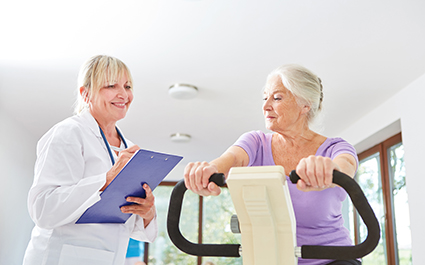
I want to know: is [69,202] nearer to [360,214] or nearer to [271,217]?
[271,217]

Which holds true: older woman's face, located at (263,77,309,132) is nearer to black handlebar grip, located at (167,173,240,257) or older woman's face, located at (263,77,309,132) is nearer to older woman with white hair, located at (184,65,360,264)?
older woman with white hair, located at (184,65,360,264)

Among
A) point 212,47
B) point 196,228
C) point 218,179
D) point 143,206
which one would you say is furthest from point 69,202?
point 196,228

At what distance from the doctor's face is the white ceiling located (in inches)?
42.2

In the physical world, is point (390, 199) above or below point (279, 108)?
above

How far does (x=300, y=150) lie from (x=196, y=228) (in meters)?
6.37

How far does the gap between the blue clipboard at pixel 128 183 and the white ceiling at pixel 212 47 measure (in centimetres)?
153

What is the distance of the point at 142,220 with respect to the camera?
5.77 feet

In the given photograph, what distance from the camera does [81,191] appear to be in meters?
1.42

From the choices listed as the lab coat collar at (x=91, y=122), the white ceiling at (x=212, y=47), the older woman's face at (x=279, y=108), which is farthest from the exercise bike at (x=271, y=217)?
the white ceiling at (x=212, y=47)

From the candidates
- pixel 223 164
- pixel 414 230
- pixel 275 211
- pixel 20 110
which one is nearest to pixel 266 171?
pixel 275 211

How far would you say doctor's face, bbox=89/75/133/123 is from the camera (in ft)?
5.90

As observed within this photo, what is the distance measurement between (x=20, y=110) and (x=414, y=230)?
420cm

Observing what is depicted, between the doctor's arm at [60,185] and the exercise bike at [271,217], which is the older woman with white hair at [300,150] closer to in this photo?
the exercise bike at [271,217]

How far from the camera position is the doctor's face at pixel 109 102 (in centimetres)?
180
